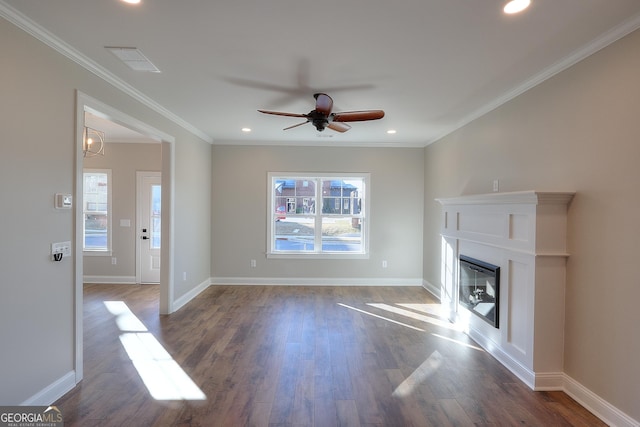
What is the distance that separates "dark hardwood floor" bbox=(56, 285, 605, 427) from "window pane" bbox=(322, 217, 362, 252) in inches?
63.7

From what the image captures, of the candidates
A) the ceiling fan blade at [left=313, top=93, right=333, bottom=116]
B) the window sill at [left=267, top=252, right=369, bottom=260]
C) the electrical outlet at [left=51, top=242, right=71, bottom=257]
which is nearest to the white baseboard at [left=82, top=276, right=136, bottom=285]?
the window sill at [left=267, top=252, right=369, bottom=260]

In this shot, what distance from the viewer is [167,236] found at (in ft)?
13.3

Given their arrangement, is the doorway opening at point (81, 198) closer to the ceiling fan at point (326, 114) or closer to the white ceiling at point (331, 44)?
the white ceiling at point (331, 44)

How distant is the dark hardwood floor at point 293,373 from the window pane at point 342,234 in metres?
1.62

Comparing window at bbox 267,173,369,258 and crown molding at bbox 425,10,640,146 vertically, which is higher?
crown molding at bbox 425,10,640,146

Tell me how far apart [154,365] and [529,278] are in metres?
3.41

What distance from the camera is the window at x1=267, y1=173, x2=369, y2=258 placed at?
572 centimetres

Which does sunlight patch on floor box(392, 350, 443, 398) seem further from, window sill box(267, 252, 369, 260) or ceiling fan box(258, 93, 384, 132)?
window sill box(267, 252, 369, 260)

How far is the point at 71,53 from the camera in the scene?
232cm

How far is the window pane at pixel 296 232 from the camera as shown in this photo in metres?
5.74

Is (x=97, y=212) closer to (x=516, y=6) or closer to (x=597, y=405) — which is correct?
(x=516, y=6)

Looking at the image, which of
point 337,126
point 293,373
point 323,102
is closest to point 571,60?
point 323,102

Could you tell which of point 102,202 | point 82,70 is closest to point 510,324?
point 82,70

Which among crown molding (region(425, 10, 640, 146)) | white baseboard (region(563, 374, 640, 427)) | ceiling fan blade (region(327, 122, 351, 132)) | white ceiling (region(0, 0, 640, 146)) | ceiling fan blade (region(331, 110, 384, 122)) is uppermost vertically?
white ceiling (region(0, 0, 640, 146))
